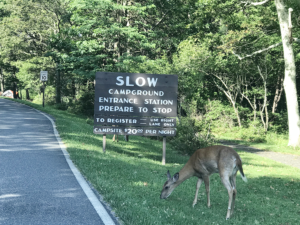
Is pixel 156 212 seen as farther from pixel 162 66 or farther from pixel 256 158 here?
pixel 162 66

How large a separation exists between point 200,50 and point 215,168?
1878cm

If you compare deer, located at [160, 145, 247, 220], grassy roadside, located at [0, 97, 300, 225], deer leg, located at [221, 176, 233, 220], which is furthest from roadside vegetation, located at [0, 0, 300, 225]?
deer, located at [160, 145, 247, 220]

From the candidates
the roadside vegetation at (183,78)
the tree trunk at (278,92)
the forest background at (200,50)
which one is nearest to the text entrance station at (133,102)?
the roadside vegetation at (183,78)

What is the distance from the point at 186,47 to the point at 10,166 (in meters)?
18.0

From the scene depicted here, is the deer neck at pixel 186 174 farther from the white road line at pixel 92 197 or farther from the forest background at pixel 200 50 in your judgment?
the forest background at pixel 200 50

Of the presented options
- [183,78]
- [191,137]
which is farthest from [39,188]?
[183,78]

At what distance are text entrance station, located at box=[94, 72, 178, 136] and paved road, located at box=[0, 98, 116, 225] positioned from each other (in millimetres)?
2137

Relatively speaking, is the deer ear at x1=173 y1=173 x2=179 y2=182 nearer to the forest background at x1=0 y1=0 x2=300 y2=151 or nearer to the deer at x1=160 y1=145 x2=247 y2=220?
the deer at x1=160 y1=145 x2=247 y2=220

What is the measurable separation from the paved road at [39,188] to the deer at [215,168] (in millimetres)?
1829

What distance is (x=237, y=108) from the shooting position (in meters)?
29.6

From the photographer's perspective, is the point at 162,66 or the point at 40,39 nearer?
the point at 162,66

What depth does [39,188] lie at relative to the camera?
6.90 m

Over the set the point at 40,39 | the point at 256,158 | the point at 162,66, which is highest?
the point at 40,39

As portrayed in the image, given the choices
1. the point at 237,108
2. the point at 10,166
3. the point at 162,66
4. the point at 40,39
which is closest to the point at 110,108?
the point at 10,166
